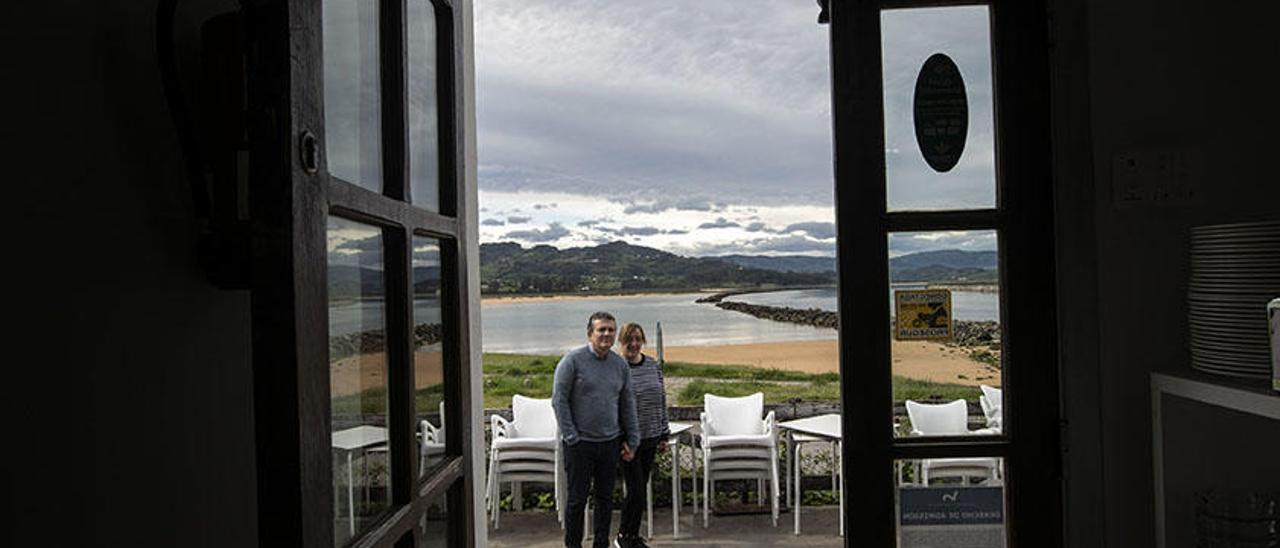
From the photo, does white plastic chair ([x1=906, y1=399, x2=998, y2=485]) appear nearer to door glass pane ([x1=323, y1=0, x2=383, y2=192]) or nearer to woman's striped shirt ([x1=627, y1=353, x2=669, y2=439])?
door glass pane ([x1=323, y1=0, x2=383, y2=192])

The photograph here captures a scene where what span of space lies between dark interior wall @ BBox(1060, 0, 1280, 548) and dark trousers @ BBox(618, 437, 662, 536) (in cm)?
361

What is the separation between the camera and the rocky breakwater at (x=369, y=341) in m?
1.03

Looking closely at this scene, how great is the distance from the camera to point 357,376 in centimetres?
111

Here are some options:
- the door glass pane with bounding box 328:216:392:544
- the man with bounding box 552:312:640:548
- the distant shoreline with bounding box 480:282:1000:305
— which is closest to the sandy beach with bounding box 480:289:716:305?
the distant shoreline with bounding box 480:282:1000:305

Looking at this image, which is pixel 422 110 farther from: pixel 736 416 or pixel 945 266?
pixel 736 416

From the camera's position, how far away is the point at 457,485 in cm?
154

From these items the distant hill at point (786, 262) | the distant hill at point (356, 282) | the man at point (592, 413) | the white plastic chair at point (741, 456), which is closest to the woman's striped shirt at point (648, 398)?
the man at point (592, 413)

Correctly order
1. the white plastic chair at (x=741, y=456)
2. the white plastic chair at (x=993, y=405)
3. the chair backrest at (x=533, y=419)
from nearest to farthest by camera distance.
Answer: the white plastic chair at (x=993, y=405)
the white plastic chair at (x=741, y=456)
the chair backrest at (x=533, y=419)

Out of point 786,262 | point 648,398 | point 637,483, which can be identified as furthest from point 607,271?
point 637,483

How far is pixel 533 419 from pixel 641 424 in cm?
93

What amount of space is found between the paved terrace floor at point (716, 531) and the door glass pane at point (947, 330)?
372 cm

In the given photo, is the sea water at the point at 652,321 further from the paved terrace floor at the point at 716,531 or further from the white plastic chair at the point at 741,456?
the white plastic chair at the point at 741,456

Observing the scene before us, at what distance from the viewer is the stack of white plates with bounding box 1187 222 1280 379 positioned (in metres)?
1.53

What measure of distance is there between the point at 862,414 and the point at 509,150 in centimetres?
604
